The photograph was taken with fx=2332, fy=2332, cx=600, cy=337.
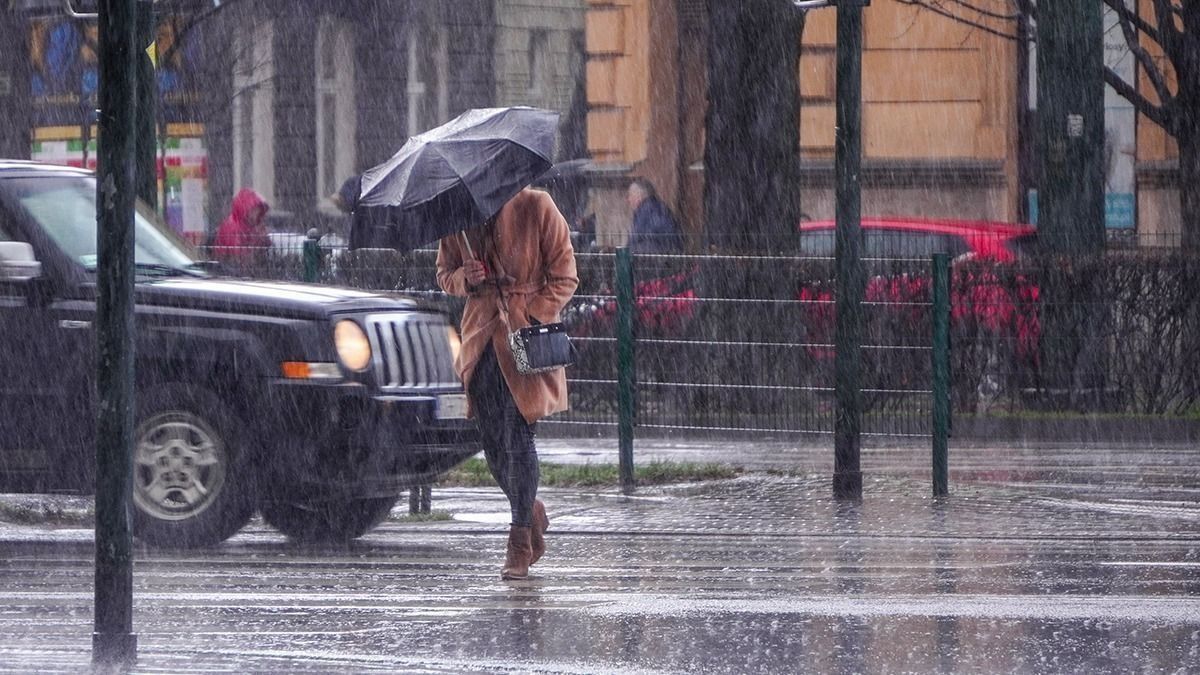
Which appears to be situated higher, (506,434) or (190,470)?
(506,434)

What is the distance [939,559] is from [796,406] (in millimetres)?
3147

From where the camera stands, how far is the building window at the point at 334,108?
38844 millimetres

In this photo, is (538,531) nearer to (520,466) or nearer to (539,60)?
(520,466)

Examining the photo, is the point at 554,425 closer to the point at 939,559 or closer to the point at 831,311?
the point at 831,311

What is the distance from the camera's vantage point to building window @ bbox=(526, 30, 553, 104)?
38406 millimetres

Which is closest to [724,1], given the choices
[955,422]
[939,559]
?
[955,422]

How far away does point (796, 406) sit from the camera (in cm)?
1297

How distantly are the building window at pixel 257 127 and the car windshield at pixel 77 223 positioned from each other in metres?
27.1

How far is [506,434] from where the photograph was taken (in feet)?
29.8

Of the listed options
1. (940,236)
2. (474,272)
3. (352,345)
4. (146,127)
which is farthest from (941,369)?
(940,236)

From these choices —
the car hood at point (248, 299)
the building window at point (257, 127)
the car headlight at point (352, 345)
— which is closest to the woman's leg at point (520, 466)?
the car headlight at point (352, 345)

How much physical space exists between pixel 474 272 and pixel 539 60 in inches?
1177

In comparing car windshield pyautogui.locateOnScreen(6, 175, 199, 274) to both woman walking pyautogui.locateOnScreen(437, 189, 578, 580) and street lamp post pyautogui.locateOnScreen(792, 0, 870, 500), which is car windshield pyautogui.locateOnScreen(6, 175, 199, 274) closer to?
woman walking pyautogui.locateOnScreen(437, 189, 578, 580)

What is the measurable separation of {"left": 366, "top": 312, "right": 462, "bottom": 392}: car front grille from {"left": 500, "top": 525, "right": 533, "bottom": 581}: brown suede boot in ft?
4.77
